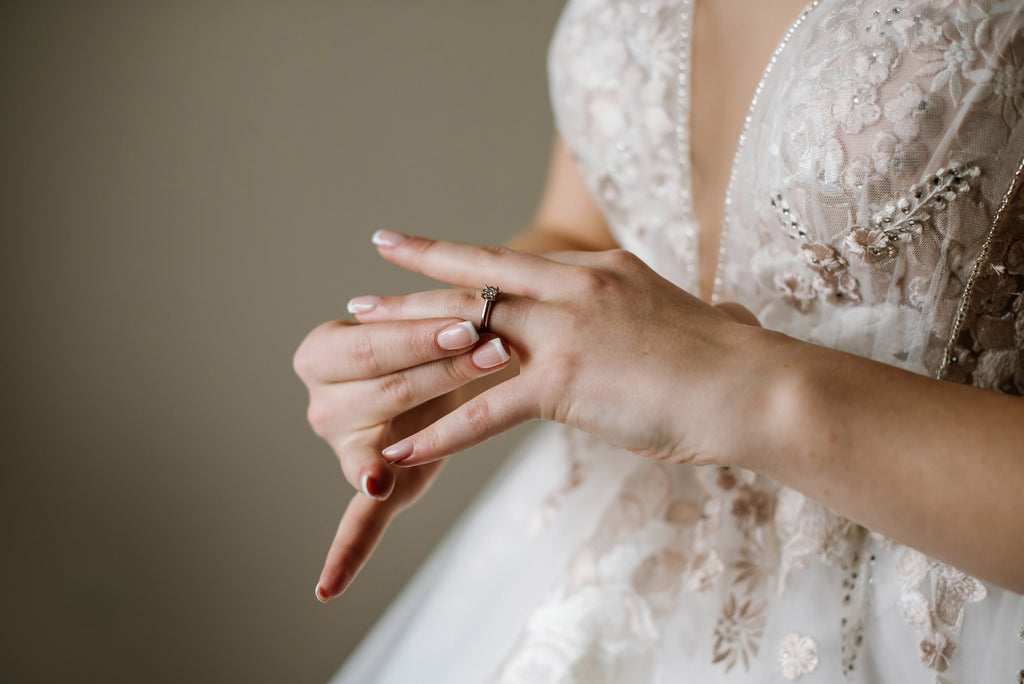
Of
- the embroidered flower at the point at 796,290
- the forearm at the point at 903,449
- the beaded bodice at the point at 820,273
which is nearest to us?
the forearm at the point at 903,449

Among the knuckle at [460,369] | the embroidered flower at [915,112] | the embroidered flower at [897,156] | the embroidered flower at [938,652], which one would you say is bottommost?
the embroidered flower at [938,652]

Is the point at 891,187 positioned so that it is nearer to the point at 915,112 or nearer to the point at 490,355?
the point at 915,112

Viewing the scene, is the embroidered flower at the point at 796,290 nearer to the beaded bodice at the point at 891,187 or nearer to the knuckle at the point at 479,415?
the beaded bodice at the point at 891,187

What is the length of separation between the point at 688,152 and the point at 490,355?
39 cm

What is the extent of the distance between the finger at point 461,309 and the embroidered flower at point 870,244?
283mm

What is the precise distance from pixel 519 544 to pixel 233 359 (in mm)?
786

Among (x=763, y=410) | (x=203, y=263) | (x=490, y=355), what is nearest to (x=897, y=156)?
(x=763, y=410)

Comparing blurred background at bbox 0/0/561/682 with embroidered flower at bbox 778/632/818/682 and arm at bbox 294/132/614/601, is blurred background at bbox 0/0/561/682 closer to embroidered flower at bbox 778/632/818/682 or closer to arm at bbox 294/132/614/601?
arm at bbox 294/132/614/601

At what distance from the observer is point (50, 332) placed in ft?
3.81

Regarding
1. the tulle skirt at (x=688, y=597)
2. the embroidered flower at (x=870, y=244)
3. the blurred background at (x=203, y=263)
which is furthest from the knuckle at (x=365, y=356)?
the blurred background at (x=203, y=263)

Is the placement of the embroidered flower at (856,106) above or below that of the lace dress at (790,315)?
above

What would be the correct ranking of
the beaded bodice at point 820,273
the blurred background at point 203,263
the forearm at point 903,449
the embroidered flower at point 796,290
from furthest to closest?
the blurred background at point 203,263, the embroidered flower at point 796,290, the beaded bodice at point 820,273, the forearm at point 903,449

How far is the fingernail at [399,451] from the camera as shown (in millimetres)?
549

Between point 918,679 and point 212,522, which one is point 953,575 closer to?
point 918,679
